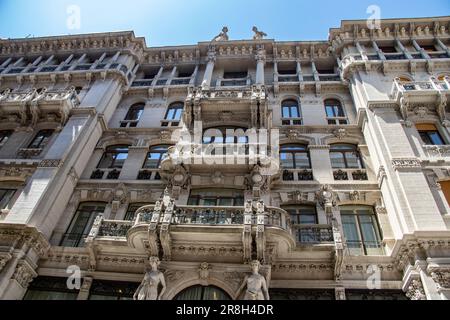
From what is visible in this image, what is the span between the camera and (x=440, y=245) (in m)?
13.3

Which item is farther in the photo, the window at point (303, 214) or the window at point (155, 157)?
the window at point (155, 157)

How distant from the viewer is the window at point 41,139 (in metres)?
21.0

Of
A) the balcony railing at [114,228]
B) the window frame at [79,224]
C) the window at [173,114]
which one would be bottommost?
the balcony railing at [114,228]

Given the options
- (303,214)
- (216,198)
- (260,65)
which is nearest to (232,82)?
(260,65)

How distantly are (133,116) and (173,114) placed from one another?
2.93m

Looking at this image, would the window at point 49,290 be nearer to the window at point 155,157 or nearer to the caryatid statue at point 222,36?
the window at point 155,157

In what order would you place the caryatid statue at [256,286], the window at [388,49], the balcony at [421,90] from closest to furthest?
the caryatid statue at [256,286]
the balcony at [421,90]
the window at [388,49]

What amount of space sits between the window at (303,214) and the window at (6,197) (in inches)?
546

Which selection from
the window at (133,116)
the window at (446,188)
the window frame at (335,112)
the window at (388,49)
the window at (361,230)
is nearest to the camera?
the window at (361,230)

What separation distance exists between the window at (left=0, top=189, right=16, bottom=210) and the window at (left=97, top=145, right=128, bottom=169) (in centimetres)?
457

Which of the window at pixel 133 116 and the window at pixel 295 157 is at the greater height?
the window at pixel 133 116

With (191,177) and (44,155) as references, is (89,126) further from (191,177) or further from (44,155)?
(191,177)

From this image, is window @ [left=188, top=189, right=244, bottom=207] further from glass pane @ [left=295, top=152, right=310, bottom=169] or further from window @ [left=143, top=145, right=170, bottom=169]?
glass pane @ [left=295, top=152, right=310, bottom=169]

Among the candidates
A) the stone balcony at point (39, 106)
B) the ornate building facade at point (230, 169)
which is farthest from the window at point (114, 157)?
the stone balcony at point (39, 106)
